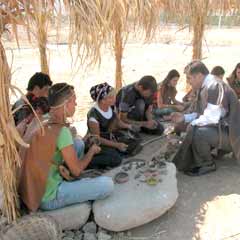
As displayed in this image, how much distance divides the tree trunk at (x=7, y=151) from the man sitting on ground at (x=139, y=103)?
2480mm

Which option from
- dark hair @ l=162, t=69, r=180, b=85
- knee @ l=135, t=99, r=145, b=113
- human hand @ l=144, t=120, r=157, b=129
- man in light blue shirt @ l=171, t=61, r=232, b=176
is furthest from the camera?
dark hair @ l=162, t=69, r=180, b=85

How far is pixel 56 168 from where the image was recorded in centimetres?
365

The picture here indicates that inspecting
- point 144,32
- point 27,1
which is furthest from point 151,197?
point 27,1

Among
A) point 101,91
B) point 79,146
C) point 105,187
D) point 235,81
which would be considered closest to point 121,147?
point 101,91

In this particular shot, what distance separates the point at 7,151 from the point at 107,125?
187 cm

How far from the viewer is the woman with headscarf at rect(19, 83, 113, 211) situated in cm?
346

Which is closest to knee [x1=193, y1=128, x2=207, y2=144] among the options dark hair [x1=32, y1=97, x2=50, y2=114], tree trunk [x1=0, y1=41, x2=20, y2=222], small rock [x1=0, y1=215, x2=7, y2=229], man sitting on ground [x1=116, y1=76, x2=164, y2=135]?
man sitting on ground [x1=116, y1=76, x2=164, y2=135]

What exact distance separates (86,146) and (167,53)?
1492cm

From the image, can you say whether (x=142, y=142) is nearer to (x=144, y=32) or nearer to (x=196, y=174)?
(x=196, y=174)

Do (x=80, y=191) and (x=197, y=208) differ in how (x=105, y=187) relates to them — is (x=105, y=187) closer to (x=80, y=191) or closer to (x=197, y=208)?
(x=80, y=191)

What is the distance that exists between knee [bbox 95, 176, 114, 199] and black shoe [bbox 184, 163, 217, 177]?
4.59 feet

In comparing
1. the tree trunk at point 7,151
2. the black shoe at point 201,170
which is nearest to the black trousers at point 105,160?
the black shoe at point 201,170

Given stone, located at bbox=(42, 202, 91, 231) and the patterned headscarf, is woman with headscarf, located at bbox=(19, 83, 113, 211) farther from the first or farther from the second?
the patterned headscarf

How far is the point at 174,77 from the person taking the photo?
6719 mm
